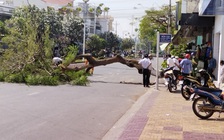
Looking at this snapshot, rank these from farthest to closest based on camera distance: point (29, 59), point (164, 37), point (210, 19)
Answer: point (210, 19)
point (29, 59)
point (164, 37)

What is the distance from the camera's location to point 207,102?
→ 10.7 m

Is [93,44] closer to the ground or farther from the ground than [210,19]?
closer to the ground

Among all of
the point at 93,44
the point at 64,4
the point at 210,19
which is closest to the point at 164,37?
the point at 210,19

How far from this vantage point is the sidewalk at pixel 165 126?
8.30m

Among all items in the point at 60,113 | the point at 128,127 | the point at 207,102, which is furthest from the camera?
the point at 60,113

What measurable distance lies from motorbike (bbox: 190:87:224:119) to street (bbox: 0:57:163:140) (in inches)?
96.1

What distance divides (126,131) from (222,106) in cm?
327

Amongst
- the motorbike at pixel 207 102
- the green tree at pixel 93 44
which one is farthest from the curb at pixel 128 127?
the green tree at pixel 93 44

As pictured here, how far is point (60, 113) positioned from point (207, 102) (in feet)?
14.7

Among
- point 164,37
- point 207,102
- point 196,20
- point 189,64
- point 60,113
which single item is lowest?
point 60,113

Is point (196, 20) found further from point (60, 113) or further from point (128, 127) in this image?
point (128, 127)

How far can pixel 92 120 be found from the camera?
1047 centimetres

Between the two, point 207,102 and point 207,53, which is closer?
point 207,102

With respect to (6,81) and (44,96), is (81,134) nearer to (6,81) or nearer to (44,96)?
(44,96)
